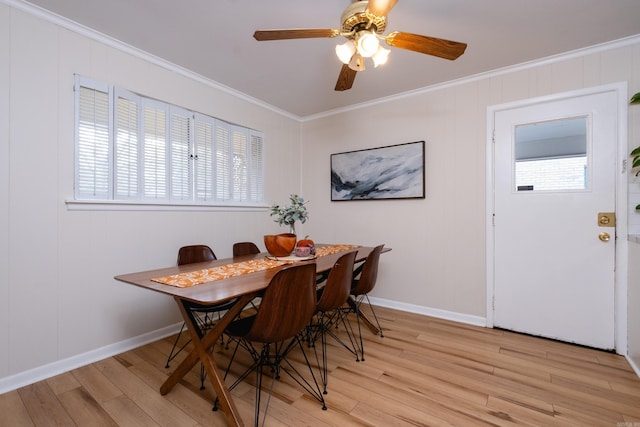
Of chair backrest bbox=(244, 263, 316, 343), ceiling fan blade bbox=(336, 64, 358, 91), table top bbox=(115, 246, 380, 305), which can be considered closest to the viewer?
table top bbox=(115, 246, 380, 305)

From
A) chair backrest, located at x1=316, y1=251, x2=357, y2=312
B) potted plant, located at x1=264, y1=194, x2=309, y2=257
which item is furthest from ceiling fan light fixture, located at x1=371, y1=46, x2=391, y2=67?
chair backrest, located at x1=316, y1=251, x2=357, y2=312

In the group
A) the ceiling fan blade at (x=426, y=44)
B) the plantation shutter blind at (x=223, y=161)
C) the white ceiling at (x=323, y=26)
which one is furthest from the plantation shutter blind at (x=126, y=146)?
the ceiling fan blade at (x=426, y=44)

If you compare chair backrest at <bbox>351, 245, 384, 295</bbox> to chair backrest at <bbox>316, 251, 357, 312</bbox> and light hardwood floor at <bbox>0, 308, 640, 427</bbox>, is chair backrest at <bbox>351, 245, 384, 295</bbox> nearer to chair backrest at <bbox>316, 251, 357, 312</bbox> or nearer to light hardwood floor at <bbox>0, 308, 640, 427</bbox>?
chair backrest at <bbox>316, 251, 357, 312</bbox>

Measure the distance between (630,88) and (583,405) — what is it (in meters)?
2.44

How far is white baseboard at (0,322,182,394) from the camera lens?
1858 mm

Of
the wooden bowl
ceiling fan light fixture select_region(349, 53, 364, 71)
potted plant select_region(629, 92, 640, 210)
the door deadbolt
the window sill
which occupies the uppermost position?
ceiling fan light fixture select_region(349, 53, 364, 71)

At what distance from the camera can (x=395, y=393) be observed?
1.82 metres

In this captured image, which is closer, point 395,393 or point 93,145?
point 395,393

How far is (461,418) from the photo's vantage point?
5.22 ft

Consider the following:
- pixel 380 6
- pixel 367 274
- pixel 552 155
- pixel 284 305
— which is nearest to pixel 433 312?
pixel 367 274

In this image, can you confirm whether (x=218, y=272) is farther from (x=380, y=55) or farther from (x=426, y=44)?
(x=426, y=44)

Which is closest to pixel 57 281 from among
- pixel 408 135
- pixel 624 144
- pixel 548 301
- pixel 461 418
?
pixel 461 418

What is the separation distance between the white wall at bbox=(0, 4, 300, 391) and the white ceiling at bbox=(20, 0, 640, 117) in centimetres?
26

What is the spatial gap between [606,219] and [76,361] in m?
4.35
